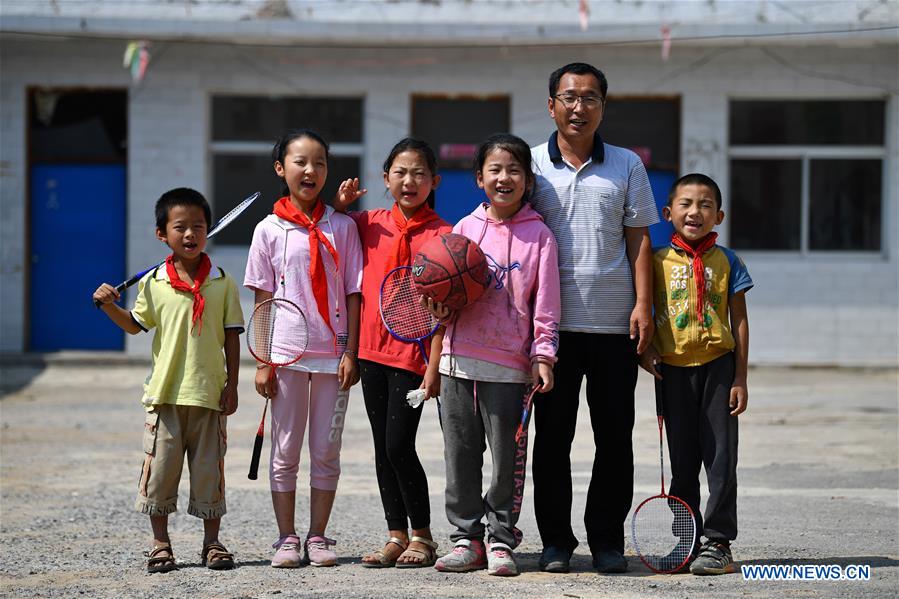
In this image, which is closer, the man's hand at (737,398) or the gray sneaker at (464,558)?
the gray sneaker at (464,558)

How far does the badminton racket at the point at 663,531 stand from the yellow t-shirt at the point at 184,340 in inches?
79.3

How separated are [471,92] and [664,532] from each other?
10.2 meters

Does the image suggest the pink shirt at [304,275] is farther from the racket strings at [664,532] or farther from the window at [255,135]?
the window at [255,135]

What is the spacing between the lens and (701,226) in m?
5.48

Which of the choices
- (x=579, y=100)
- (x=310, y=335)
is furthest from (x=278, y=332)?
(x=579, y=100)

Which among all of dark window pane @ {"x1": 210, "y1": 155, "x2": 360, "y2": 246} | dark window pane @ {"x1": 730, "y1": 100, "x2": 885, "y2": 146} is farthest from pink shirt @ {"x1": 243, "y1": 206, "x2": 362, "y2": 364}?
dark window pane @ {"x1": 730, "y1": 100, "x2": 885, "y2": 146}

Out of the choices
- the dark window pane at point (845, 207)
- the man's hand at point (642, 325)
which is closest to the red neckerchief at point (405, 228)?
the man's hand at point (642, 325)

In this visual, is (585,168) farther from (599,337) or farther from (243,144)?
(243,144)

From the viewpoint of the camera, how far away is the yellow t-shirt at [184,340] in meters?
5.48

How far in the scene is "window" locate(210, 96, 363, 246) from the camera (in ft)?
49.6

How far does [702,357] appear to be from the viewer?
5402mm

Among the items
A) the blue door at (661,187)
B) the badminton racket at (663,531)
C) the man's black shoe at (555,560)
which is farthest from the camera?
the blue door at (661,187)

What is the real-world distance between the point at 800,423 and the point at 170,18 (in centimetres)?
889

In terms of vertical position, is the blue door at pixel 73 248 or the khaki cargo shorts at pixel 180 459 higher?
the blue door at pixel 73 248
